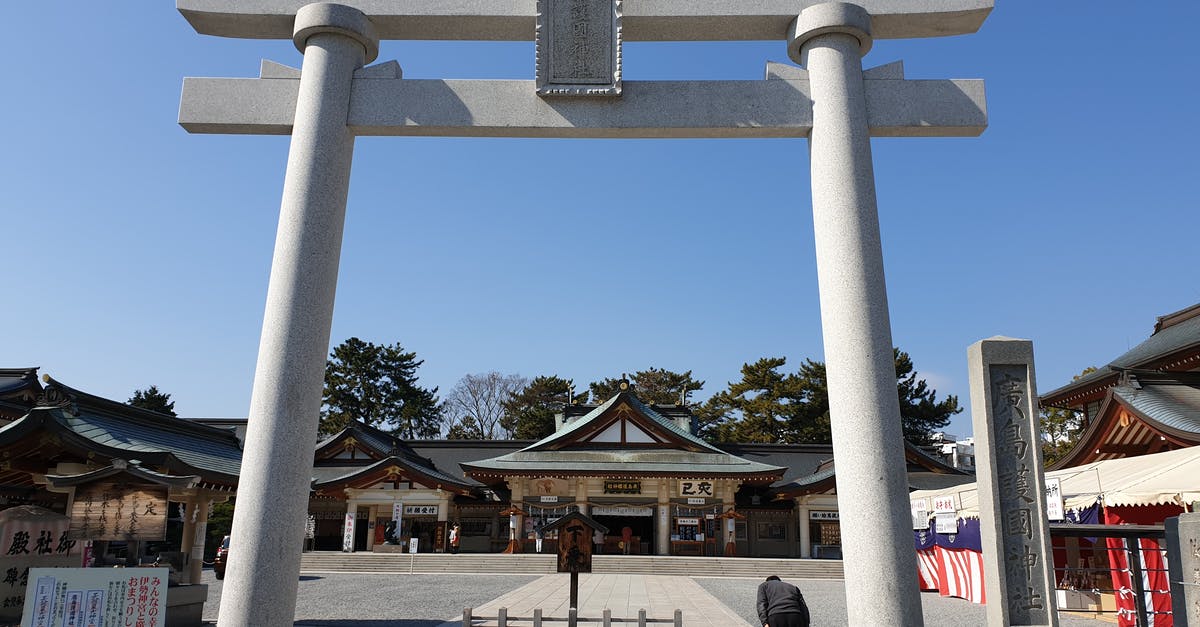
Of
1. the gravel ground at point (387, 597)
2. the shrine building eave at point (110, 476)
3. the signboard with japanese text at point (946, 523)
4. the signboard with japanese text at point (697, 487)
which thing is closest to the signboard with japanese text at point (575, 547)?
the gravel ground at point (387, 597)

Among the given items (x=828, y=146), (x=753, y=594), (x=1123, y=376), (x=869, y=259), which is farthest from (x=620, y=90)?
(x=1123, y=376)

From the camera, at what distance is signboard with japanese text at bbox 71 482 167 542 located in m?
10.3

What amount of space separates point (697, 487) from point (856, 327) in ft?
76.6

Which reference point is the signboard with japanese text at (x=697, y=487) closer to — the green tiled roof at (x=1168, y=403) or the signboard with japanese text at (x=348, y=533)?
the signboard with japanese text at (x=348, y=533)

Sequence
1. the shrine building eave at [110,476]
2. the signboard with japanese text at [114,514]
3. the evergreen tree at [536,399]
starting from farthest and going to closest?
the evergreen tree at [536,399] → the signboard with japanese text at [114,514] → the shrine building eave at [110,476]

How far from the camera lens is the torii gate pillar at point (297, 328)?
18.1 feet

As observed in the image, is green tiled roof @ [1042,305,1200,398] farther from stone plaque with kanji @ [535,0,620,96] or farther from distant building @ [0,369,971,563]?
stone plaque with kanji @ [535,0,620,96]

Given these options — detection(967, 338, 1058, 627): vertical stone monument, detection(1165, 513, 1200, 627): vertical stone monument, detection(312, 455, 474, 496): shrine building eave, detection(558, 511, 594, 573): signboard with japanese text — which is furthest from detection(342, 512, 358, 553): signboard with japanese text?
detection(1165, 513, 1200, 627): vertical stone monument

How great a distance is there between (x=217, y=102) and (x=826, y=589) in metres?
18.5

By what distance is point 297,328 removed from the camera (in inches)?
232

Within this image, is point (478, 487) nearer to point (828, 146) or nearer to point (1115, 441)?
point (1115, 441)

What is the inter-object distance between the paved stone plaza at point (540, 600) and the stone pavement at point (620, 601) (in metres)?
0.02

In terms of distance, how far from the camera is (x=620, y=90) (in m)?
6.54

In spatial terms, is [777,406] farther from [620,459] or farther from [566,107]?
[566,107]
